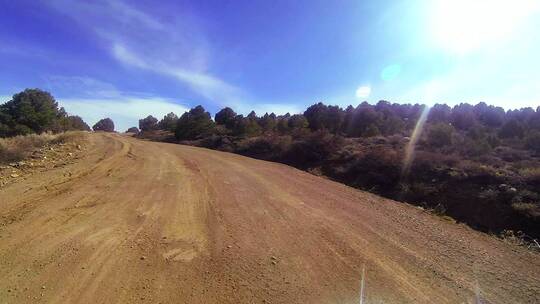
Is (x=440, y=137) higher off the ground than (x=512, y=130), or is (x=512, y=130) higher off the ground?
(x=512, y=130)

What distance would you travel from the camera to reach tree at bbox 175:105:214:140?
4488cm

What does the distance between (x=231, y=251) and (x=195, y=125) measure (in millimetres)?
40696

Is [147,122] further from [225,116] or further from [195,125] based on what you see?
[195,125]

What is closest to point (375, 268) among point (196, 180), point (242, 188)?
point (242, 188)

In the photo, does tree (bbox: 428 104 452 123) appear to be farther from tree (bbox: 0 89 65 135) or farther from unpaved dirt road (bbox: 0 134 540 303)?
tree (bbox: 0 89 65 135)

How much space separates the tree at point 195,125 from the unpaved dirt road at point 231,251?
3407 centimetres

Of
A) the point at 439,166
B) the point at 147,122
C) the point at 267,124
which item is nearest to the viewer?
the point at 439,166

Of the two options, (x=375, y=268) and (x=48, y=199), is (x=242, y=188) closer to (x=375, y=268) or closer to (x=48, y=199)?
(x=48, y=199)

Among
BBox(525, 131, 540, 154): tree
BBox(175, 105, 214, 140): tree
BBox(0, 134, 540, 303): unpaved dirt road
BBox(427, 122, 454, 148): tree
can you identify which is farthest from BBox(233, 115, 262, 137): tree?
BBox(0, 134, 540, 303): unpaved dirt road

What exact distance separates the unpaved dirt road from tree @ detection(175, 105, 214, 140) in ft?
112

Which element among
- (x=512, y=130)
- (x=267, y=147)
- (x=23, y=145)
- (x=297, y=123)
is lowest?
(x=267, y=147)

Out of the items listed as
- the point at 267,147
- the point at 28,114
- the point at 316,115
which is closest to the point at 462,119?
the point at 316,115

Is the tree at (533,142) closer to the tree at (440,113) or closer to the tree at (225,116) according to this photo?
the tree at (440,113)

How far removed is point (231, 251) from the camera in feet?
20.3
